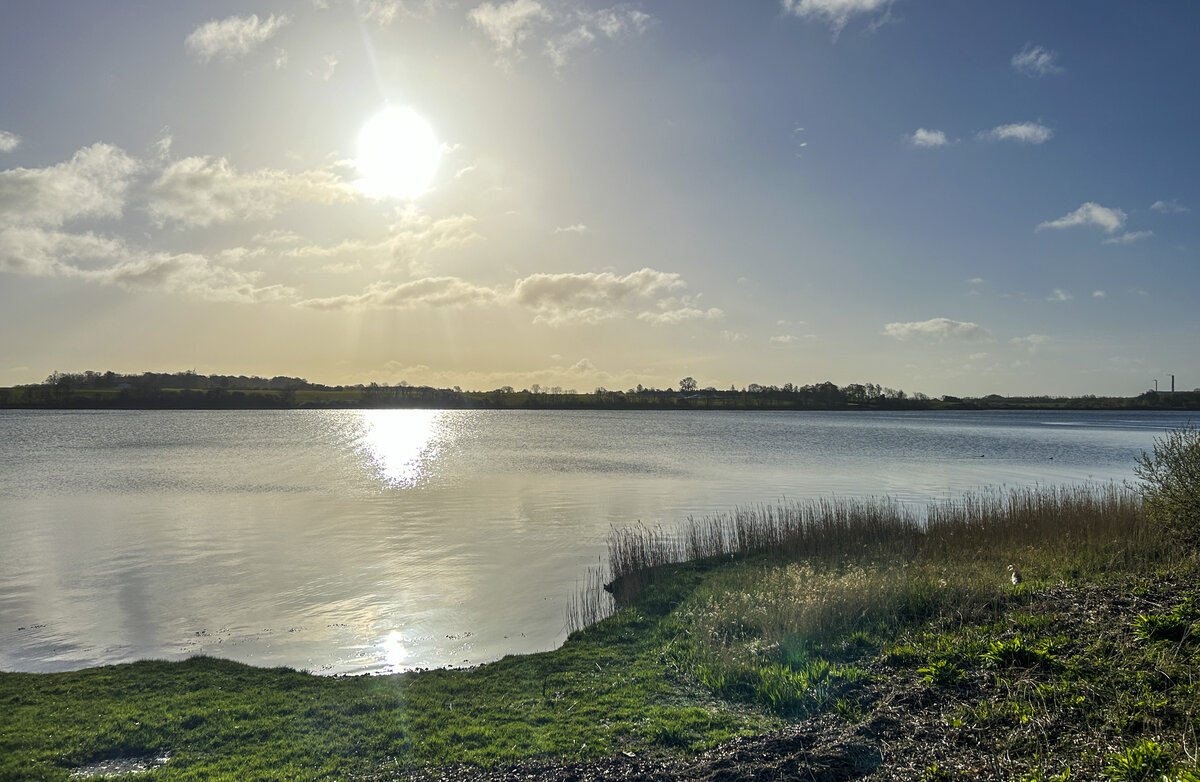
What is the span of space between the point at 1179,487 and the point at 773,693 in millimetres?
11576

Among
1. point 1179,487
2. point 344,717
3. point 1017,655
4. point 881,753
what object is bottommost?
point 344,717

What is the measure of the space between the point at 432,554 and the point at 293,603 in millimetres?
6329

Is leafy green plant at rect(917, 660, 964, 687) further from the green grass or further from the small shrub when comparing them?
the small shrub

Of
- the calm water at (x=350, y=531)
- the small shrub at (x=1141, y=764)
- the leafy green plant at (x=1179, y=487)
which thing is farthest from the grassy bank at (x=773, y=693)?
→ the calm water at (x=350, y=531)

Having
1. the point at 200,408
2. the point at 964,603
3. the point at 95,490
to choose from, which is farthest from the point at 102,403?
the point at 964,603

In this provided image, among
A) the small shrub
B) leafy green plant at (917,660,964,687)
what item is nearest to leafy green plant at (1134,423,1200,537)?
leafy green plant at (917,660,964,687)

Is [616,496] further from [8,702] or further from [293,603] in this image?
[8,702]

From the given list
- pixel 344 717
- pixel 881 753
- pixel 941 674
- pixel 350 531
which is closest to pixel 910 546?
pixel 941 674

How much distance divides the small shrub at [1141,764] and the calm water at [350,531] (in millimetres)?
10772

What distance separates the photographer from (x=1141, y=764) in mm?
5918

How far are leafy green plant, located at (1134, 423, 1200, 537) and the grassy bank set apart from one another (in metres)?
0.54

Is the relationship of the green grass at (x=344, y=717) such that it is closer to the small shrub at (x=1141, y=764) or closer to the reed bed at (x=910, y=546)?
the small shrub at (x=1141, y=764)

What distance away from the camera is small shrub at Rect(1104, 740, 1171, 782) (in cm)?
584

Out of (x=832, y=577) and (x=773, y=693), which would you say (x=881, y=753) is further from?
(x=832, y=577)
